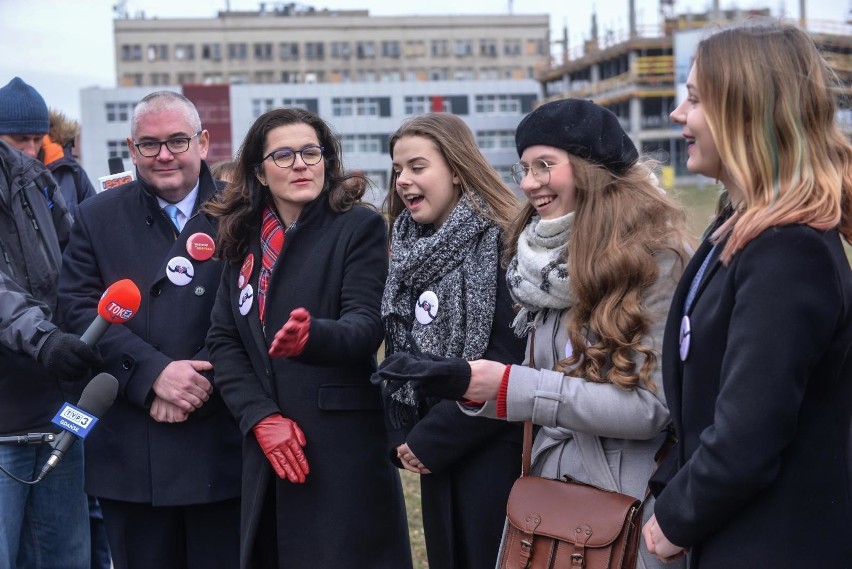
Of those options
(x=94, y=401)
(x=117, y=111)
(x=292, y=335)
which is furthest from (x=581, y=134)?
(x=117, y=111)

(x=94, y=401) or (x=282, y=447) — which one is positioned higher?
(x=94, y=401)

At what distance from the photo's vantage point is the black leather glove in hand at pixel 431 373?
2781 mm

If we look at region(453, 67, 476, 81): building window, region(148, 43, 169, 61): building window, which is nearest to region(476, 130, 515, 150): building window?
region(453, 67, 476, 81): building window

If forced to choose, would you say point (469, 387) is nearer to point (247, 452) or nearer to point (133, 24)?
point (247, 452)

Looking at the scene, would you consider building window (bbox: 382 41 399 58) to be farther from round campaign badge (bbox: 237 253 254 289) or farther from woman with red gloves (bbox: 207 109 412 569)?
round campaign badge (bbox: 237 253 254 289)

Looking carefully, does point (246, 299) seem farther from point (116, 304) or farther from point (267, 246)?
point (116, 304)

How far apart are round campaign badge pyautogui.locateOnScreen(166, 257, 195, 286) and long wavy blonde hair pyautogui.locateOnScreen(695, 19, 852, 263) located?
231 centimetres

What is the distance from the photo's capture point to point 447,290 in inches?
131

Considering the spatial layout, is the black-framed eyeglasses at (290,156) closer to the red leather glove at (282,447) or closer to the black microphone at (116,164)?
the red leather glove at (282,447)

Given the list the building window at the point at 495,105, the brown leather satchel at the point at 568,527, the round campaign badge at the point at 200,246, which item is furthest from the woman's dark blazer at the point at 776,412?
the building window at the point at 495,105

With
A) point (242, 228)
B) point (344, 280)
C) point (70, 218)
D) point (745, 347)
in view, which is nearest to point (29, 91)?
point (70, 218)

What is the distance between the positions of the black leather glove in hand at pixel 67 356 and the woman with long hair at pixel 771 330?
2.15 meters

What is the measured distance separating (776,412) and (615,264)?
78 centimetres

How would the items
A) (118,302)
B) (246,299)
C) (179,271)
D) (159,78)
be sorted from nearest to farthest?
(118,302) → (246,299) → (179,271) → (159,78)
